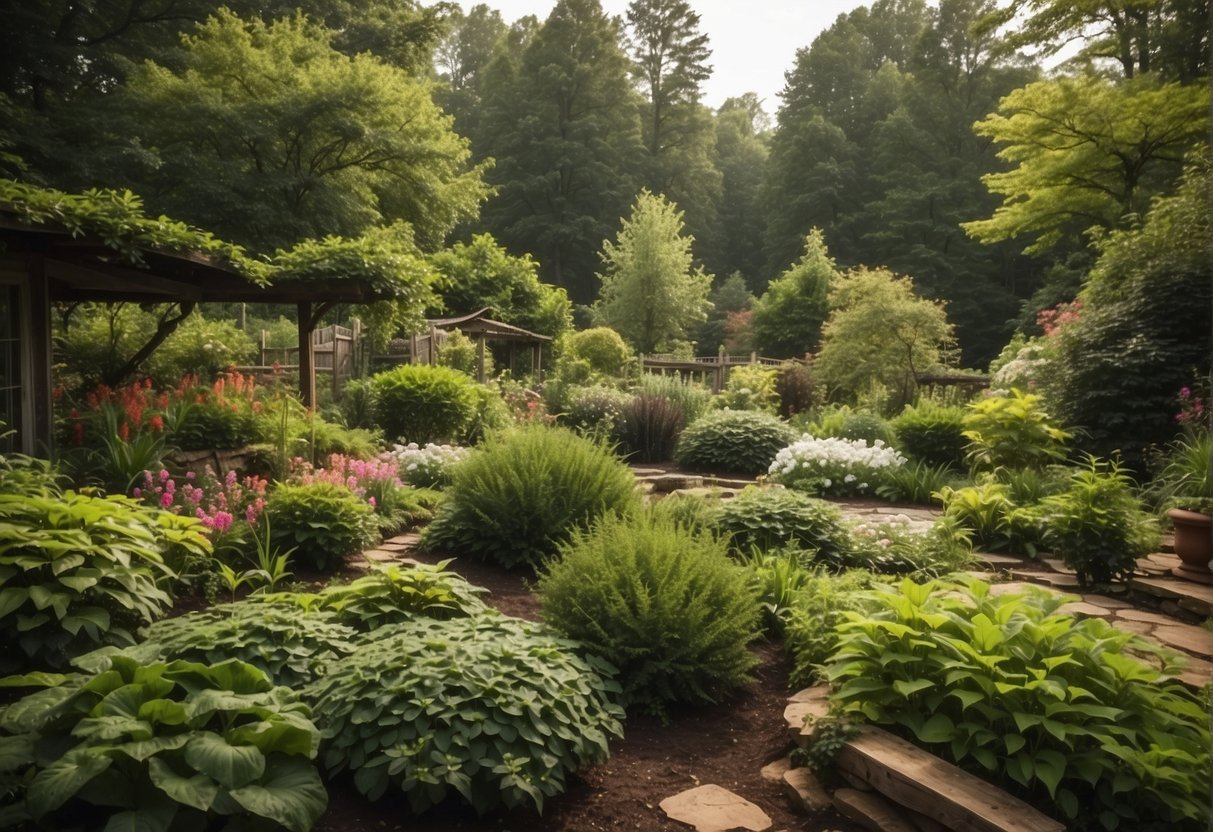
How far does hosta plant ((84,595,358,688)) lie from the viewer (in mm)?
2951

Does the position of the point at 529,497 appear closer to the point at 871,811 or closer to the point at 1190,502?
the point at 871,811

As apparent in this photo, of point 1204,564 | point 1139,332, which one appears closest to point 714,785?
point 1204,564

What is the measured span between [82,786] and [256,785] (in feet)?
1.40

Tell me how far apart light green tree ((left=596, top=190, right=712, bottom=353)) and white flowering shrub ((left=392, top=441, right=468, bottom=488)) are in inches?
610

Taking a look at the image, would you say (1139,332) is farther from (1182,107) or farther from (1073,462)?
(1182,107)

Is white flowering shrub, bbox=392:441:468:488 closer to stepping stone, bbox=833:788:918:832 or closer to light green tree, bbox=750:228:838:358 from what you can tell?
stepping stone, bbox=833:788:918:832

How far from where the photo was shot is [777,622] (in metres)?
4.33

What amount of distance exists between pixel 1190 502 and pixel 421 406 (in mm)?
7802

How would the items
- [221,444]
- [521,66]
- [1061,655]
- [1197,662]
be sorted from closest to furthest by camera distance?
1. [1061,655]
2. [1197,662]
3. [221,444]
4. [521,66]

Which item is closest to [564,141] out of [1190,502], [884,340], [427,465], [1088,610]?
[884,340]

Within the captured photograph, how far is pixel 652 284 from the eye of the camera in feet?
77.0

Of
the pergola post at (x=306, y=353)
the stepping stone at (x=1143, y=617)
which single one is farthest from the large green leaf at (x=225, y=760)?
the pergola post at (x=306, y=353)

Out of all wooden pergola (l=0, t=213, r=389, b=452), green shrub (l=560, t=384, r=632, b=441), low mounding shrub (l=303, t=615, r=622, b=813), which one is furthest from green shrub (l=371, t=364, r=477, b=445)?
low mounding shrub (l=303, t=615, r=622, b=813)

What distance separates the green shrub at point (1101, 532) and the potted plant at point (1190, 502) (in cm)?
22
